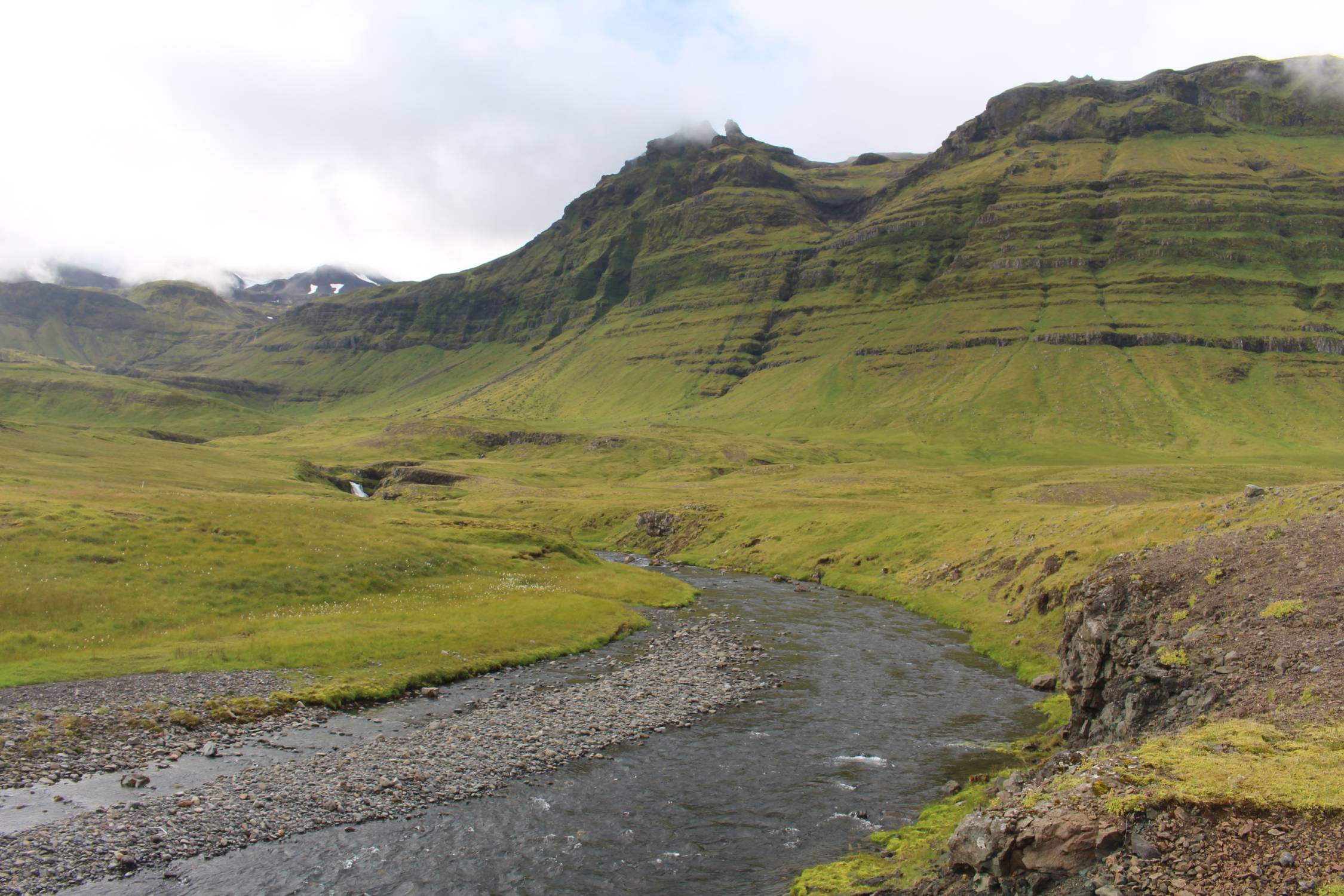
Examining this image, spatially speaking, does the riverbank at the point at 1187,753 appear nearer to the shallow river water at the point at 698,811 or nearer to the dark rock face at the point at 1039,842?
the dark rock face at the point at 1039,842

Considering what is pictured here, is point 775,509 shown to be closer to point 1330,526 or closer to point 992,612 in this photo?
point 992,612

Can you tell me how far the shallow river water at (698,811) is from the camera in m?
22.2

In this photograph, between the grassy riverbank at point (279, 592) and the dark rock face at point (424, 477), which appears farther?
the dark rock face at point (424, 477)

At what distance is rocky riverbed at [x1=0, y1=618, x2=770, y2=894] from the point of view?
22031 mm

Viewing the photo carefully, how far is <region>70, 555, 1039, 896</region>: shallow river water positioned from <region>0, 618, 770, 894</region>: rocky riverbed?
2.73ft

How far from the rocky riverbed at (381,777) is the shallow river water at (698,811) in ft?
2.73

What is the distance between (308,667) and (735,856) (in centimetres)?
2791

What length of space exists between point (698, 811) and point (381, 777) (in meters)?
12.1

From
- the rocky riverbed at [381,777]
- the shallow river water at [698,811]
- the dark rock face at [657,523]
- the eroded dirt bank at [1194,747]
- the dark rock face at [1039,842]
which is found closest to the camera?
the eroded dirt bank at [1194,747]

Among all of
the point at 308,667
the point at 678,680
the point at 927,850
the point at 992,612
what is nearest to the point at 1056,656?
the point at 992,612

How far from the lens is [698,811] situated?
89.2 ft

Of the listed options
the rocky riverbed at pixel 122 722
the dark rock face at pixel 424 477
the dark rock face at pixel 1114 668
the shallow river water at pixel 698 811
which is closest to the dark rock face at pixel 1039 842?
the shallow river water at pixel 698 811

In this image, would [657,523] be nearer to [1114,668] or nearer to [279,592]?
[279,592]

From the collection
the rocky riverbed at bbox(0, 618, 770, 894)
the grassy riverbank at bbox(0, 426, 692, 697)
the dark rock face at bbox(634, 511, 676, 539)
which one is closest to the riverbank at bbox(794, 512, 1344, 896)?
the rocky riverbed at bbox(0, 618, 770, 894)
